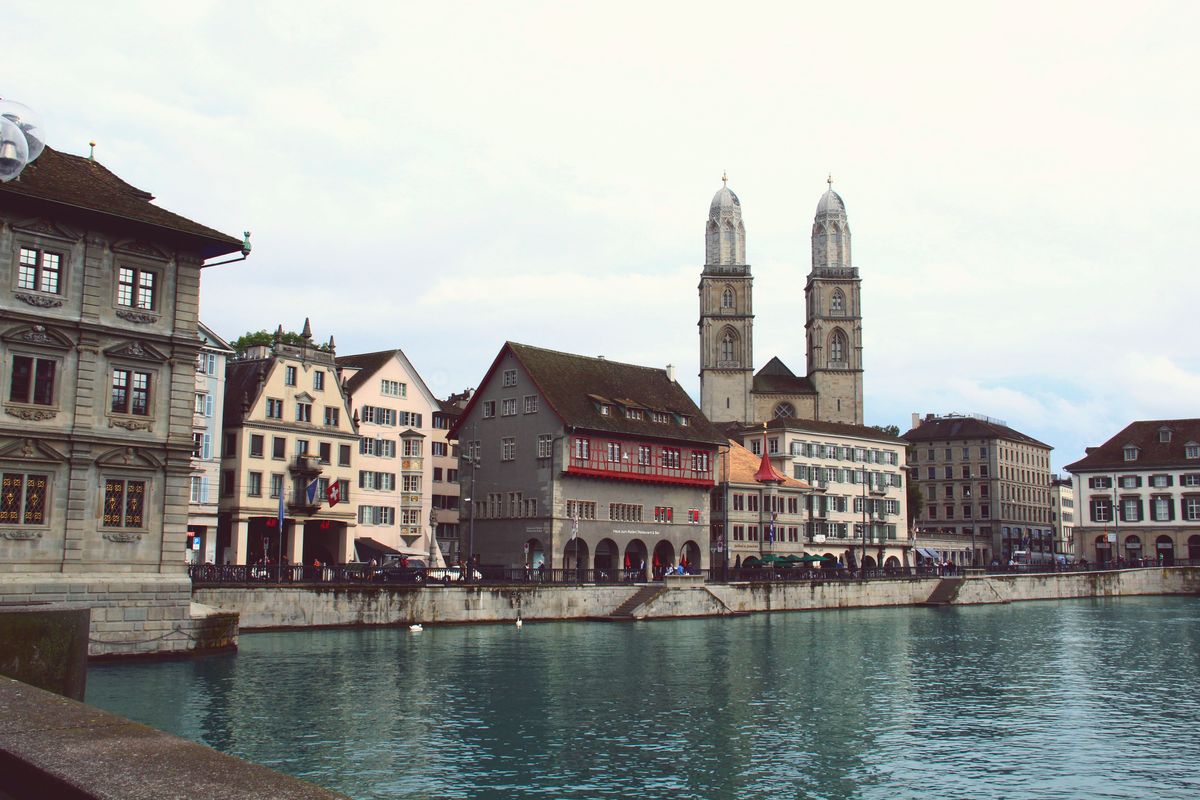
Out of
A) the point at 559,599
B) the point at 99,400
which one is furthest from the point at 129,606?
the point at 559,599

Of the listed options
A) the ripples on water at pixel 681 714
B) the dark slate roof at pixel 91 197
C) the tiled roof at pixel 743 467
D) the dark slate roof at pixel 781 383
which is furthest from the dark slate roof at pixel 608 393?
the dark slate roof at pixel 781 383

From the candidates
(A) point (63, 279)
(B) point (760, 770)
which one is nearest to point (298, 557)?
(A) point (63, 279)

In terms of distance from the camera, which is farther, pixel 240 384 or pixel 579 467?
pixel 579 467

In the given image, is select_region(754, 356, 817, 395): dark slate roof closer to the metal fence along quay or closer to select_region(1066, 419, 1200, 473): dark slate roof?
select_region(1066, 419, 1200, 473): dark slate roof

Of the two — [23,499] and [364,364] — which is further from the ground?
[364,364]

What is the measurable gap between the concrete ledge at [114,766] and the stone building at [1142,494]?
12417 cm

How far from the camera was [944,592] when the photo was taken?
88.9 metres

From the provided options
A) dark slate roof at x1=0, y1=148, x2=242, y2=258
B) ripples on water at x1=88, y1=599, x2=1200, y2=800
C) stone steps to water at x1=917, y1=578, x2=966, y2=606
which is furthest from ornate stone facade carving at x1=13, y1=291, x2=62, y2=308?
stone steps to water at x1=917, y1=578, x2=966, y2=606

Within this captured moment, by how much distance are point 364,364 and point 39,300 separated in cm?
4753

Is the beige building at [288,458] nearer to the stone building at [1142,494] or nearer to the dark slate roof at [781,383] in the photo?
the dark slate roof at [781,383]

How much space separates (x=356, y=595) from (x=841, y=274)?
10083cm

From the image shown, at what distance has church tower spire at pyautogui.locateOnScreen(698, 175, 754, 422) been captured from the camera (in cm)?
13550

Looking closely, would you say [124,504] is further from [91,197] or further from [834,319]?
[834,319]

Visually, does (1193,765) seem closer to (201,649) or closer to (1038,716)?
(1038,716)
